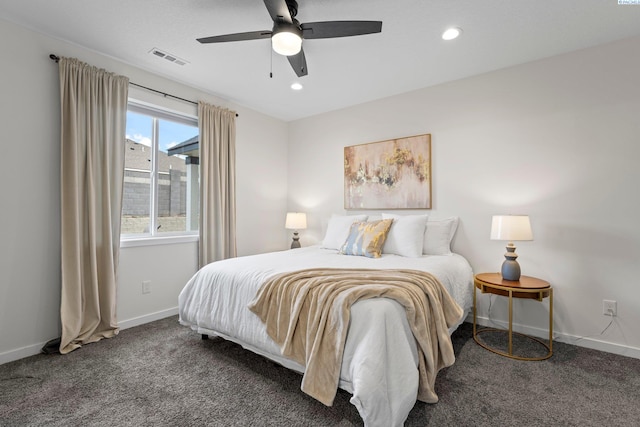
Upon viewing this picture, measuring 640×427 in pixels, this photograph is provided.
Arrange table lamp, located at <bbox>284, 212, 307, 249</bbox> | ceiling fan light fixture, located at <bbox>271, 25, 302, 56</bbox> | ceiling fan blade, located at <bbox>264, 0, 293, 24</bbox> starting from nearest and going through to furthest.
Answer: ceiling fan blade, located at <bbox>264, 0, 293, 24</bbox>
ceiling fan light fixture, located at <bbox>271, 25, 302, 56</bbox>
table lamp, located at <bbox>284, 212, 307, 249</bbox>

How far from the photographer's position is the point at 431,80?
321cm

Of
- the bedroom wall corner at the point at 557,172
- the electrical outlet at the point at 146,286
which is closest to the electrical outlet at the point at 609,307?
the bedroom wall corner at the point at 557,172

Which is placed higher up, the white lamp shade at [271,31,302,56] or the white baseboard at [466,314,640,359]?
the white lamp shade at [271,31,302,56]

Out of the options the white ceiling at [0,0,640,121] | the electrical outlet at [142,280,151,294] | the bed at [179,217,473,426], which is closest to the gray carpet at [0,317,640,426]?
the bed at [179,217,473,426]

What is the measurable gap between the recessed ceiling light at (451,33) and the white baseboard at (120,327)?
3843 mm

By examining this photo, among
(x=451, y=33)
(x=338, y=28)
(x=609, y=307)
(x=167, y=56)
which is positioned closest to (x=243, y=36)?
(x=338, y=28)

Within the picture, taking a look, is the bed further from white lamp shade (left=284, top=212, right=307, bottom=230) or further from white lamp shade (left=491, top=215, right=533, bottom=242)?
white lamp shade (left=284, top=212, right=307, bottom=230)

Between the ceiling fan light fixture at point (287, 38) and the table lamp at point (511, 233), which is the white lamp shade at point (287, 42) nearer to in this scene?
the ceiling fan light fixture at point (287, 38)

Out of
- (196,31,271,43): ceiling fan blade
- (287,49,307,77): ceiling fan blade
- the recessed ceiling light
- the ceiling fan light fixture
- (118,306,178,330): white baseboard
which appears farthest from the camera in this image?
(118,306,178,330): white baseboard

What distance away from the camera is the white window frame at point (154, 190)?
9.88 feet

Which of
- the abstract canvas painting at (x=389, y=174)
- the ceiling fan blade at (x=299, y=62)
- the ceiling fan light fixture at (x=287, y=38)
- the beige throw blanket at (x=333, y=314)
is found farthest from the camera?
the abstract canvas painting at (x=389, y=174)

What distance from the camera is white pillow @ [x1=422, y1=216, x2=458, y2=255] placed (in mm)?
3029

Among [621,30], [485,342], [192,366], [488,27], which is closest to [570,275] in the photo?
[485,342]

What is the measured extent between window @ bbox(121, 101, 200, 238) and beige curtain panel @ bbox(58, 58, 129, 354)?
271mm
